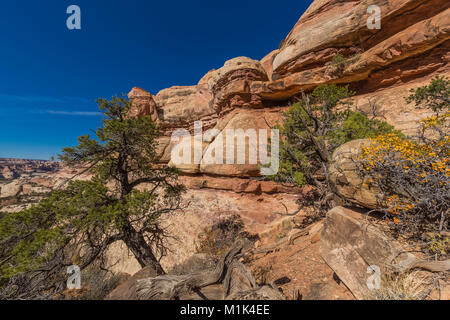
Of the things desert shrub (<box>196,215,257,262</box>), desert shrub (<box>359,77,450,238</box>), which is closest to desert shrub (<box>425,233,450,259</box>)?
desert shrub (<box>359,77,450,238</box>)

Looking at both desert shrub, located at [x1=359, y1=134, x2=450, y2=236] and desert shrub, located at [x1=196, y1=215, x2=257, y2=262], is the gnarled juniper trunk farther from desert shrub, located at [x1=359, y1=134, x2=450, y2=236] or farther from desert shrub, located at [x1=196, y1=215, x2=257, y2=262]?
desert shrub, located at [x1=359, y1=134, x2=450, y2=236]

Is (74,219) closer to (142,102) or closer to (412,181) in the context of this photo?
(412,181)

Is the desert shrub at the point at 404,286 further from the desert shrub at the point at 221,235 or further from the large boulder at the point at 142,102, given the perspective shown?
the large boulder at the point at 142,102

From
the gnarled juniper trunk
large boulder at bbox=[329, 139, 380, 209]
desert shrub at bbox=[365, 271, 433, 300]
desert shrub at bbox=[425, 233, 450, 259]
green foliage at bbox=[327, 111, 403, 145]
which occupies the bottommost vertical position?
the gnarled juniper trunk

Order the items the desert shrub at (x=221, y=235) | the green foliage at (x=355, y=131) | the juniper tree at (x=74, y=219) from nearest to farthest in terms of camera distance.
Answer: the juniper tree at (x=74, y=219) → the green foliage at (x=355, y=131) → the desert shrub at (x=221, y=235)

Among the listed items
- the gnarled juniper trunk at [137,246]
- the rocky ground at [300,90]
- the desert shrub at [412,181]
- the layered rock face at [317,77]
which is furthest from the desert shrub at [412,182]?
the gnarled juniper trunk at [137,246]

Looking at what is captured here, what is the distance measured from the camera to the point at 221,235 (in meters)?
11.5

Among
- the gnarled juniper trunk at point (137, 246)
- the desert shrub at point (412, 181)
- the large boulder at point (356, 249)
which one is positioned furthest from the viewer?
the gnarled juniper trunk at point (137, 246)

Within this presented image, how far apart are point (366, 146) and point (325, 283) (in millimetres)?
3869

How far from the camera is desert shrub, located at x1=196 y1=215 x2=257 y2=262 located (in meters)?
10.7

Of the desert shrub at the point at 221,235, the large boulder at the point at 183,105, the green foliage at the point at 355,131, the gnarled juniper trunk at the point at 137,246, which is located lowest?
the desert shrub at the point at 221,235

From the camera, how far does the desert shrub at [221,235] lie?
Result: 10.7 m
